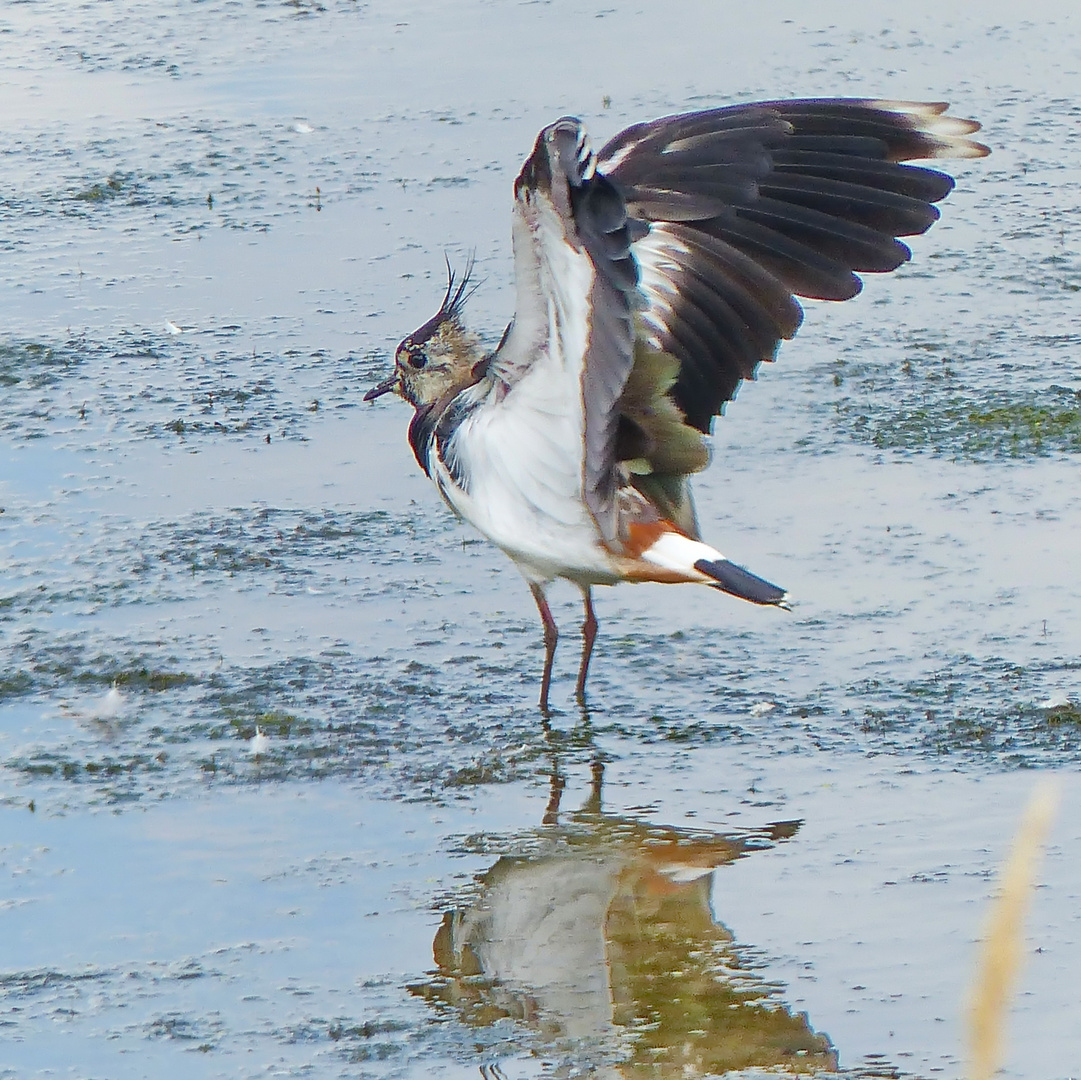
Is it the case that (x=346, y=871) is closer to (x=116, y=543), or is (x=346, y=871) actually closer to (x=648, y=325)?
(x=648, y=325)

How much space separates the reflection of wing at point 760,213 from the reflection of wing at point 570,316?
21.5 inches

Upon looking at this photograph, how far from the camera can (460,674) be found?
5.21m

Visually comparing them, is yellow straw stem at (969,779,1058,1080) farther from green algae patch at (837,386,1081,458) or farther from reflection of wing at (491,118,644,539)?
green algae patch at (837,386,1081,458)

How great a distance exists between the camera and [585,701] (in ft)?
16.7

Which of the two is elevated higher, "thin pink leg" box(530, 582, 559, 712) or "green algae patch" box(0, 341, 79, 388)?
"green algae patch" box(0, 341, 79, 388)

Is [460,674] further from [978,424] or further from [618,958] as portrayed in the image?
[978,424]

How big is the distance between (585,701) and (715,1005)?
1529mm

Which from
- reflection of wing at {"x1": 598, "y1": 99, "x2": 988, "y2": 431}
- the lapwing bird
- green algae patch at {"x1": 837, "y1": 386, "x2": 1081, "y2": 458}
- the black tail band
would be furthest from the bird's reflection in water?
green algae patch at {"x1": 837, "y1": 386, "x2": 1081, "y2": 458}

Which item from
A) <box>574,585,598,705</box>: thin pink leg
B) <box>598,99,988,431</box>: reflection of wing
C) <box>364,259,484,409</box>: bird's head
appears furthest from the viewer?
<box>364,259,484,409</box>: bird's head

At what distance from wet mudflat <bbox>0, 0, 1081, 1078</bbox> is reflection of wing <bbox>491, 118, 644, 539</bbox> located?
0.82m

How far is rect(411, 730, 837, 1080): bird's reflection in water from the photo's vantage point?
349cm

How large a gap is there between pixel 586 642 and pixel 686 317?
912 millimetres

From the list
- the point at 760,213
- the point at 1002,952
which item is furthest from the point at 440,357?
the point at 1002,952

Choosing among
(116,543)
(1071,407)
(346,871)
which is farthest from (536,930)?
(1071,407)
